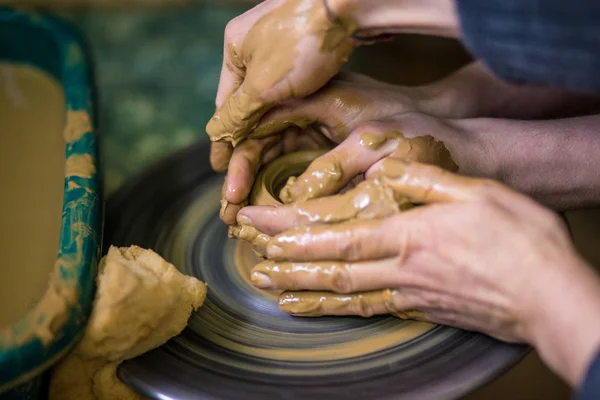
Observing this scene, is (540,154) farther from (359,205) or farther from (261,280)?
(261,280)

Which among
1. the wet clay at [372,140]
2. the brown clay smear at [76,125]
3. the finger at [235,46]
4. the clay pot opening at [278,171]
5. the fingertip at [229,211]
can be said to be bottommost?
the fingertip at [229,211]

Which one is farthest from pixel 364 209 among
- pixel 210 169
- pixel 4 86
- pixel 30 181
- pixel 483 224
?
pixel 4 86

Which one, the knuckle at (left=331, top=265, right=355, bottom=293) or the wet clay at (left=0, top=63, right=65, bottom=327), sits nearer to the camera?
the knuckle at (left=331, top=265, right=355, bottom=293)

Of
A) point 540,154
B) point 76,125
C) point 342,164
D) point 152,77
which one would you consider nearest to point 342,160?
point 342,164

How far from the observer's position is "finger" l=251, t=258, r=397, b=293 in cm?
110

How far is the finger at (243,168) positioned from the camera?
1.37 metres

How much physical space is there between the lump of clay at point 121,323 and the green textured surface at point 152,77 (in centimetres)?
114

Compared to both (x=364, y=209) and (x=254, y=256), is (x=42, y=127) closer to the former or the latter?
(x=254, y=256)

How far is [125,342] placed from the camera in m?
1.13

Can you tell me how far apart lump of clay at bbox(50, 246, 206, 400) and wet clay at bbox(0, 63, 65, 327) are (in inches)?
13.2

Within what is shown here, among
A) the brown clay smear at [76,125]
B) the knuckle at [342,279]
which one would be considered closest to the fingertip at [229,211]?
the knuckle at [342,279]

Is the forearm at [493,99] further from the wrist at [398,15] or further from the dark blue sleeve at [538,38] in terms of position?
the dark blue sleeve at [538,38]

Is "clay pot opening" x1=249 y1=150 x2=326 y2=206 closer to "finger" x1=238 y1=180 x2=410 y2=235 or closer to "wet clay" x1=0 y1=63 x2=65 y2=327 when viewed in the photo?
"finger" x1=238 y1=180 x2=410 y2=235

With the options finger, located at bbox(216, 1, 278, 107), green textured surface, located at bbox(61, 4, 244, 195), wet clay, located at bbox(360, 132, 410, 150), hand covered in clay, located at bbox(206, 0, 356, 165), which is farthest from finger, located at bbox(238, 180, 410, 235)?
green textured surface, located at bbox(61, 4, 244, 195)
